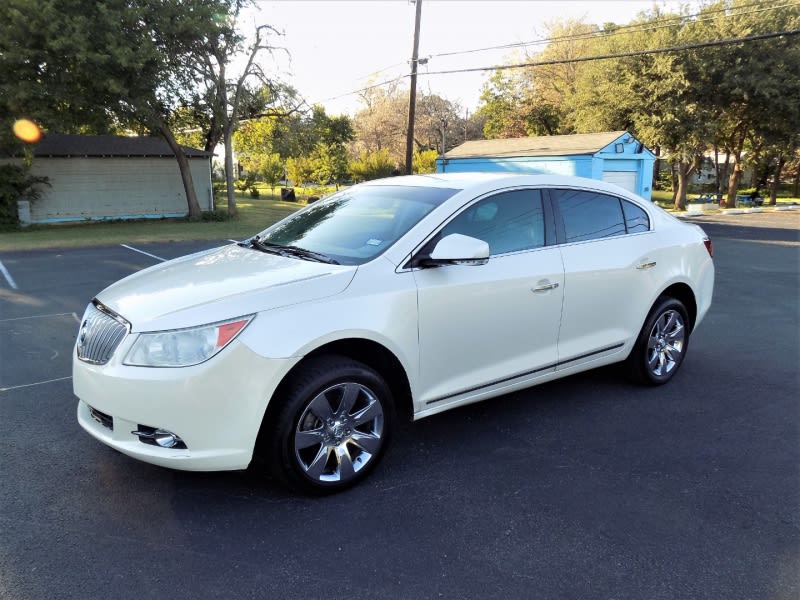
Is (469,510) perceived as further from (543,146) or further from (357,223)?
(543,146)

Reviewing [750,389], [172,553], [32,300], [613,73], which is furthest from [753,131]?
[172,553]

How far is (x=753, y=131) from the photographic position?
3278 cm

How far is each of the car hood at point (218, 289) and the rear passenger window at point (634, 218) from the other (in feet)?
8.46

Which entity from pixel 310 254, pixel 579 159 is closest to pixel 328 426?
pixel 310 254

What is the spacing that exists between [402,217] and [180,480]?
2087 mm

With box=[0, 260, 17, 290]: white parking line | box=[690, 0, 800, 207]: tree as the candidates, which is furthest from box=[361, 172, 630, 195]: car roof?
box=[690, 0, 800, 207]: tree

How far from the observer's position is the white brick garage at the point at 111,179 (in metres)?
23.2

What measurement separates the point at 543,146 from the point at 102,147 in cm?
1850

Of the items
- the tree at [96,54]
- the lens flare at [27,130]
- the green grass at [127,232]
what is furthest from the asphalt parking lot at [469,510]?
the lens flare at [27,130]

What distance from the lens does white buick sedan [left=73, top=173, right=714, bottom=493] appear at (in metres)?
2.97

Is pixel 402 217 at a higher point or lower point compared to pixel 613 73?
lower

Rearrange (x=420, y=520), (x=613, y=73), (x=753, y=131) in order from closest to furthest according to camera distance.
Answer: (x=420, y=520), (x=613, y=73), (x=753, y=131)

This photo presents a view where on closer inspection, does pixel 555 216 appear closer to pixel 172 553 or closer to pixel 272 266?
pixel 272 266

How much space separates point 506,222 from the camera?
13.5 ft
